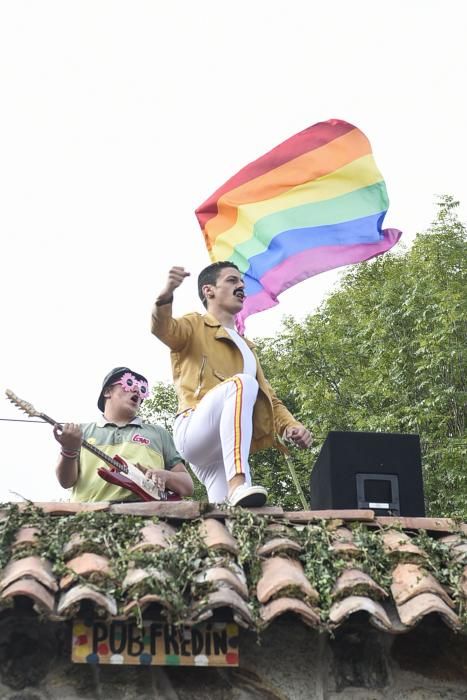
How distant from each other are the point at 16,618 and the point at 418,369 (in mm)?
12649

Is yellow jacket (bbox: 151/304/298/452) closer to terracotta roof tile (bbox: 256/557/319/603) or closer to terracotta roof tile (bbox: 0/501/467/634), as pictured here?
terracotta roof tile (bbox: 0/501/467/634)

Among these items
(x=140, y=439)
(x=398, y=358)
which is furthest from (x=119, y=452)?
(x=398, y=358)

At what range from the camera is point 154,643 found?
4.09 metres

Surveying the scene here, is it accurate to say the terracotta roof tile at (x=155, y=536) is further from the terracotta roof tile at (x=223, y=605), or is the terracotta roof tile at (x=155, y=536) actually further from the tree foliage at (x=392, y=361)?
the tree foliage at (x=392, y=361)

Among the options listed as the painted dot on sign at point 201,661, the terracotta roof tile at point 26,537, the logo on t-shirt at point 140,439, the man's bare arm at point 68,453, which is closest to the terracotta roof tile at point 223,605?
the painted dot on sign at point 201,661

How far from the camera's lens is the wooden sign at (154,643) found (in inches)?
158

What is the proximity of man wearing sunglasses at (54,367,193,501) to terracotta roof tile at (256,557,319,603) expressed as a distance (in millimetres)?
1595

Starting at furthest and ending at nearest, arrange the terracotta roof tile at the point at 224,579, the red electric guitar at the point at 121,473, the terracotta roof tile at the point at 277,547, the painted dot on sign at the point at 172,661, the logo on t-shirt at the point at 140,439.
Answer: the logo on t-shirt at the point at 140,439 → the red electric guitar at the point at 121,473 → the terracotta roof tile at the point at 277,547 → the painted dot on sign at the point at 172,661 → the terracotta roof tile at the point at 224,579

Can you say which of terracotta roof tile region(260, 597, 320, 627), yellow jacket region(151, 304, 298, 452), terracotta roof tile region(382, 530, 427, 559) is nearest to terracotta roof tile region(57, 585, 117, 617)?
terracotta roof tile region(260, 597, 320, 627)

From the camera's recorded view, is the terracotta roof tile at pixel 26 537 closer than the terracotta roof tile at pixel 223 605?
No

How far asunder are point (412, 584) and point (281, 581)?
0.58m

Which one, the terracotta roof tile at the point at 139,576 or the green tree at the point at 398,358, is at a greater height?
the green tree at the point at 398,358

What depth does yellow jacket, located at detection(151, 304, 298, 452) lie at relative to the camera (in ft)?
19.3

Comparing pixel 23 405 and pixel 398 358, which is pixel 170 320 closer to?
pixel 23 405
